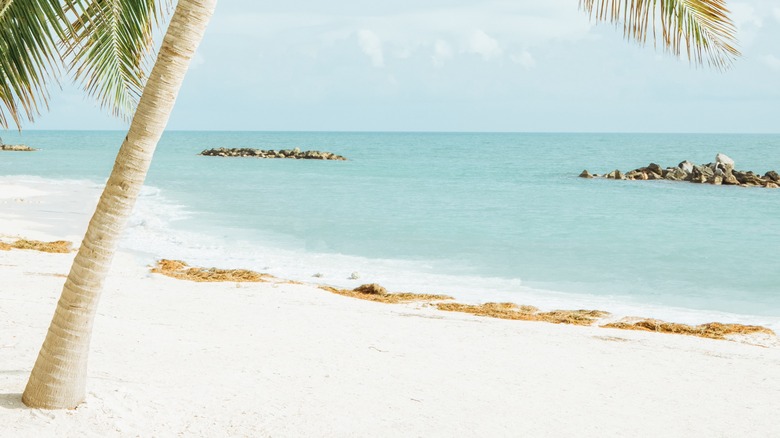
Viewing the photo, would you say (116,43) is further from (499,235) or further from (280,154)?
(280,154)

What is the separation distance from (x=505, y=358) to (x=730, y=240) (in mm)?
15334

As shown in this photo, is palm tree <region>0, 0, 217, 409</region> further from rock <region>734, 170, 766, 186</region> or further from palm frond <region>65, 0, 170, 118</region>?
rock <region>734, 170, 766, 186</region>

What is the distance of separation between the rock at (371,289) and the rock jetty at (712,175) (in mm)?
29507

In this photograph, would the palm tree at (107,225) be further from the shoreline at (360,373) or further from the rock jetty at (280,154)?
the rock jetty at (280,154)

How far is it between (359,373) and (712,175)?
3498 cm

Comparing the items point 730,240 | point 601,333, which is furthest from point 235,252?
point 730,240

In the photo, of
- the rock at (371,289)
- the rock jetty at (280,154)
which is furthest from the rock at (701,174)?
the rock jetty at (280,154)

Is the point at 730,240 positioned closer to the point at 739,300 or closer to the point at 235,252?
the point at 739,300

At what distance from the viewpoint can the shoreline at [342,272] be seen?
11.5 m

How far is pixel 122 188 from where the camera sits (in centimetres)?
376

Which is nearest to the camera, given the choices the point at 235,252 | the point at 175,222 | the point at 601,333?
the point at 601,333

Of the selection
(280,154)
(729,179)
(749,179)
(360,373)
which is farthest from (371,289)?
(280,154)

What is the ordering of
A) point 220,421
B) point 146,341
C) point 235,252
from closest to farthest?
1. point 220,421
2. point 146,341
3. point 235,252

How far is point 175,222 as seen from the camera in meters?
19.8
